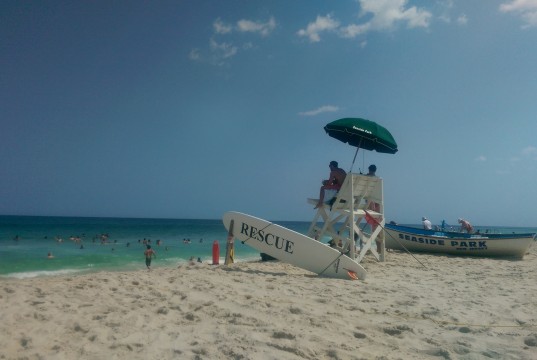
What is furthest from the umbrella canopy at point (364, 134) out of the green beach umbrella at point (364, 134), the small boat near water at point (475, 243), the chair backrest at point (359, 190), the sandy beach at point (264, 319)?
the small boat near water at point (475, 243)

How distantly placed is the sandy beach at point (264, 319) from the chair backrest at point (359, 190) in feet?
7.60

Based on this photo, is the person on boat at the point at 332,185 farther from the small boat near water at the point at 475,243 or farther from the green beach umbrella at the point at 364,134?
the small boat near water at the point at 475,243

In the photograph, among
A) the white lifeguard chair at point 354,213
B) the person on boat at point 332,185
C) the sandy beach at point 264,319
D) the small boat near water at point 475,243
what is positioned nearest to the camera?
the sandy beach at point 264,319

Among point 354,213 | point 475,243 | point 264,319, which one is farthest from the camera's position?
point 475,243

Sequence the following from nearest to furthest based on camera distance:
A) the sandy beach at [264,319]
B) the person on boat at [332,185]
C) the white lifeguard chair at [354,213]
Answer: the sandy beach at [264,319]
the white lifeguard chair at [354,213]
the person on boat at [332,185]

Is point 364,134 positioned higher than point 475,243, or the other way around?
point 364,134

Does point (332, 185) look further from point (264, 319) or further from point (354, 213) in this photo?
point (264, 319)

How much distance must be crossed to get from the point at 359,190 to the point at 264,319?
5.26 metres

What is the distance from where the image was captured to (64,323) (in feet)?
11.4

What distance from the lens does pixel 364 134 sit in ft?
25.8

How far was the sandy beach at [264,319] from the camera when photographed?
112 inches

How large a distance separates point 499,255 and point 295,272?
8415mm

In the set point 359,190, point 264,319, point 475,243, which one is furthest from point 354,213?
point 475,243

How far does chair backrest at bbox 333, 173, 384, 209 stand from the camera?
25.1 ft
